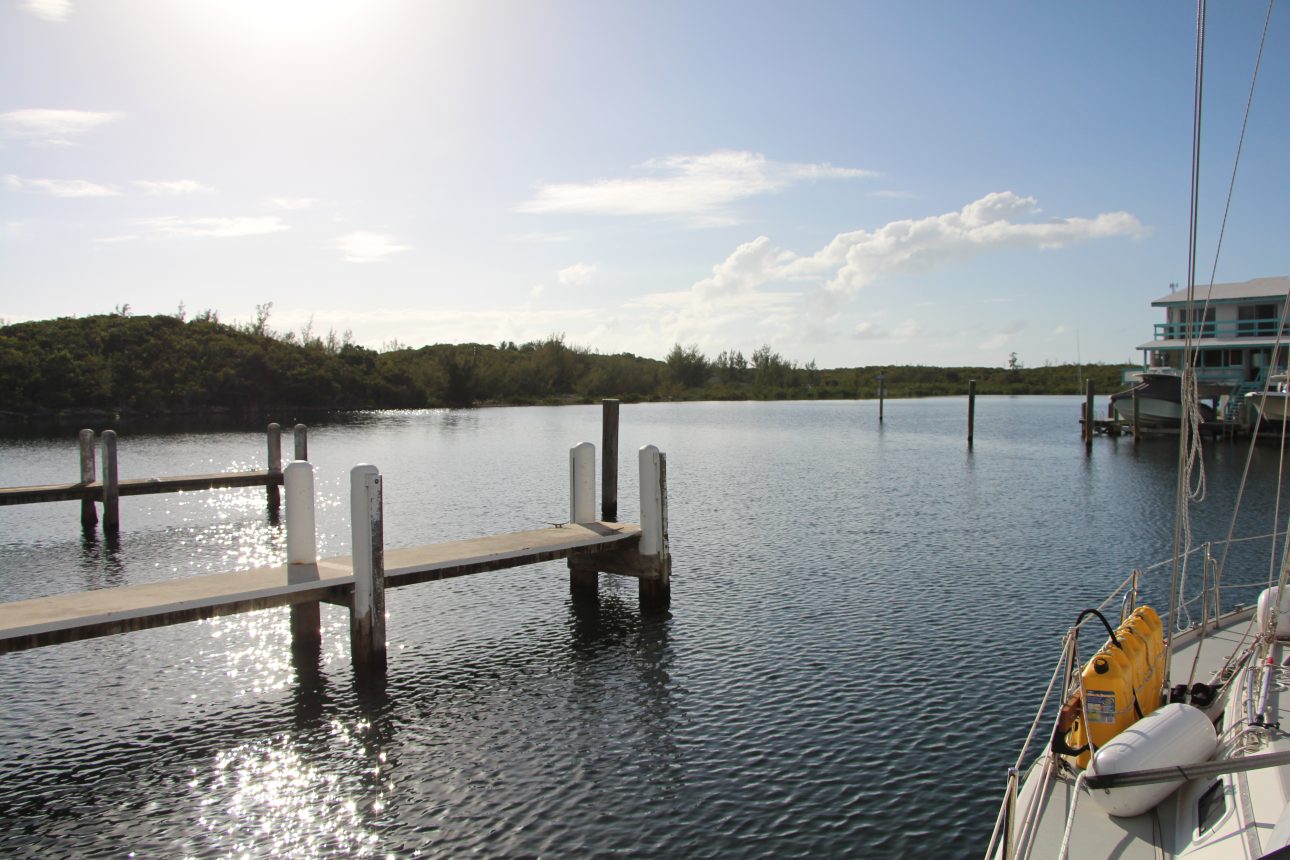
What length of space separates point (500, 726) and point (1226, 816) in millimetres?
6134

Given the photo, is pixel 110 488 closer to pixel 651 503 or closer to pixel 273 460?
pixel 273 460

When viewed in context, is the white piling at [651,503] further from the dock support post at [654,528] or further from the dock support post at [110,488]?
the dock support post at [110,488]

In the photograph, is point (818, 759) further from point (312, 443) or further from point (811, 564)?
point (312, 443)

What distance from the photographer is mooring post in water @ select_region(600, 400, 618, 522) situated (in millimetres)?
14789

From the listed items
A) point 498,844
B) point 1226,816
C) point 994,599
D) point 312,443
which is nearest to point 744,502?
point 994,599

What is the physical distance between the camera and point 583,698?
9.59m

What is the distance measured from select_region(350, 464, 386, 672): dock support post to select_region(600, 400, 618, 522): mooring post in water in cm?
536

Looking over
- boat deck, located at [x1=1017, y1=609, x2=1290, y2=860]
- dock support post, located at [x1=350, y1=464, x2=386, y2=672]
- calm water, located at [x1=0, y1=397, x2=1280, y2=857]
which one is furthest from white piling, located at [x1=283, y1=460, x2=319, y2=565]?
boat deck, located at [x1=1017, y1=609, x2=1290, y2=860]

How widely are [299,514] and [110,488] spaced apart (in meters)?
12.0

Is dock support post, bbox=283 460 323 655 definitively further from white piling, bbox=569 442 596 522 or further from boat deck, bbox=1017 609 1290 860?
boat deck, bbox=1017 609 1290 860

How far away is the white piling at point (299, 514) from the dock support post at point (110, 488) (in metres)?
11.5

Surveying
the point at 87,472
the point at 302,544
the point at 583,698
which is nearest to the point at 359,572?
the point at 302,544

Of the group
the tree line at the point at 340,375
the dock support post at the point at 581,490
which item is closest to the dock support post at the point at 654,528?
the dock support post at the point at 581,490

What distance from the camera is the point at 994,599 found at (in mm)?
13219
